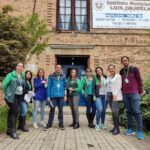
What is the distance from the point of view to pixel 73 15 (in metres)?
22.0

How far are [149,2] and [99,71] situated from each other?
35.2 ft

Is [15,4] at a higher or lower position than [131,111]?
higher

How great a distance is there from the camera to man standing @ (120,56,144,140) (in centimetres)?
1064

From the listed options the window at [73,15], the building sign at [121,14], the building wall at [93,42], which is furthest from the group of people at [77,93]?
the window at [73,15]

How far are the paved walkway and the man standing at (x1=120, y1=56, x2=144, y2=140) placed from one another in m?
0.56

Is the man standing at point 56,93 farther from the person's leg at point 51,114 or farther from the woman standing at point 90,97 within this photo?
the woman standing at point 90,97

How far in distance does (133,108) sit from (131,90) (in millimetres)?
487

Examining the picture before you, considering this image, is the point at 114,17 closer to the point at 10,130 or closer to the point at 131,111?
the point at 131,111

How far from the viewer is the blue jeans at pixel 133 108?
10562mm

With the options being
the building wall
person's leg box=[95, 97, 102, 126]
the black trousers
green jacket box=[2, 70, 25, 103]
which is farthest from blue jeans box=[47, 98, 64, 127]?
the building wall

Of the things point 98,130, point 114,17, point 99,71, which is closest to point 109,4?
point 114,17

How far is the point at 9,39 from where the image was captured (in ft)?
39.7

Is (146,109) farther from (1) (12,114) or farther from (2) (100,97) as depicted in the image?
(1) (12,114)

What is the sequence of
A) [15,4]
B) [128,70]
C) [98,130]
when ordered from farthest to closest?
[15,4], [98,130], [128,70]
